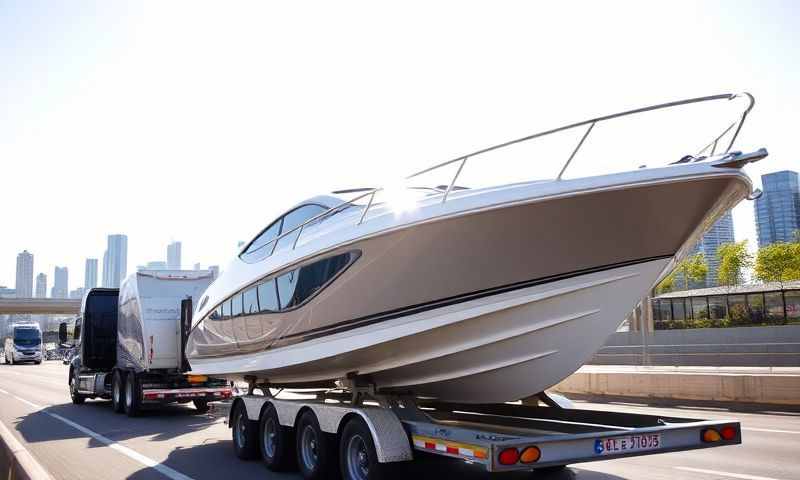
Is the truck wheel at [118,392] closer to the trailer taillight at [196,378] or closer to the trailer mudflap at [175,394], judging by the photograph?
the trailer mudflap at [175,394]

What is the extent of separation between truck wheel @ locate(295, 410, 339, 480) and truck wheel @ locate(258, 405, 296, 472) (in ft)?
1.09

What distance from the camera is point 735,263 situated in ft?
180

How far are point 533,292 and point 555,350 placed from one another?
0.62 metres

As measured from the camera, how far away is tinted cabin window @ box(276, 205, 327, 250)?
8.76 meters

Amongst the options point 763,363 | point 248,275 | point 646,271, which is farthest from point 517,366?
point 763,363

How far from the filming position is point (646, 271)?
244 inches

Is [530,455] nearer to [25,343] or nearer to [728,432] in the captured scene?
[728,432]

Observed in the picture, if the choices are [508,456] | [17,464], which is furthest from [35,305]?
[508,456]

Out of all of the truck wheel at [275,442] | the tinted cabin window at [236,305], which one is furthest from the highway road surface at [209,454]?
the tinted cabin window at [236,305]

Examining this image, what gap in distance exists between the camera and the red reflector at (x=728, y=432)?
6.14 meters

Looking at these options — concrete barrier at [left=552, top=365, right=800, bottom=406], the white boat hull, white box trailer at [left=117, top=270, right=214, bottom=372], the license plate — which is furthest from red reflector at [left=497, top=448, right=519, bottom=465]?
white box trailer at [left=117, top=270, right=214, bottom=372]

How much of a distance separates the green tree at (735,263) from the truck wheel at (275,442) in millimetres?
54143

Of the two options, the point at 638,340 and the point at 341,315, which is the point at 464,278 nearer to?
the point at 341,315

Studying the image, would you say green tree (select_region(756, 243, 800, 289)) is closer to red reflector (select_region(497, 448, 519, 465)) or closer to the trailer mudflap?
the trailer mudflap
